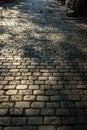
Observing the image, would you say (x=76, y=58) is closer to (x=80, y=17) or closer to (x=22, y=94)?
(x=22, y=94)

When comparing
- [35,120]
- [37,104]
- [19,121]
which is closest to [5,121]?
[19,121]

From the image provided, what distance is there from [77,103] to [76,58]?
88.9 inches

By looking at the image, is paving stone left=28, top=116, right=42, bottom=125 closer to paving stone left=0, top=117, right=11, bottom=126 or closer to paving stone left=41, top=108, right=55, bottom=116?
paving stone left=41, top=108, right=55, bottom=116

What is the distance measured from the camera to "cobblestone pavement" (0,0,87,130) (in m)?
4.26

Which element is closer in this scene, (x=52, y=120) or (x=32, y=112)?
(x=52, y=120)

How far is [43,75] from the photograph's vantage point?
228 inches

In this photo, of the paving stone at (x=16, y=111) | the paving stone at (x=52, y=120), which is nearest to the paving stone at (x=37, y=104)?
the paving stone at (x=16, y=111)

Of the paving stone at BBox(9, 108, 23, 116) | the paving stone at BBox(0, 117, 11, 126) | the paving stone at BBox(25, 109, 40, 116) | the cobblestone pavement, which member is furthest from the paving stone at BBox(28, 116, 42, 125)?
the paving stone at BBox(0, 117, 11, 126)

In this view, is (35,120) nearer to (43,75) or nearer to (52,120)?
(52,120)

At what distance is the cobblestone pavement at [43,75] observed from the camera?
4.26 metres

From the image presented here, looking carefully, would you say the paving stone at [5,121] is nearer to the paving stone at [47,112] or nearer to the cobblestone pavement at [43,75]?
the cobblestone pavement at [43,75]

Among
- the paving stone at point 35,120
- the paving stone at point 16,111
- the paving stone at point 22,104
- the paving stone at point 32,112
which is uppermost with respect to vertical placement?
the paving stone at point 22,104

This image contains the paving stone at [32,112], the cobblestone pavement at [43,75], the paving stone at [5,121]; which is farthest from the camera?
the paving stone at [32,112]

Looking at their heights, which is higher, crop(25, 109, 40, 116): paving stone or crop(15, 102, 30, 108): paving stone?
crop(15, 102, 30, 108): paving stone
